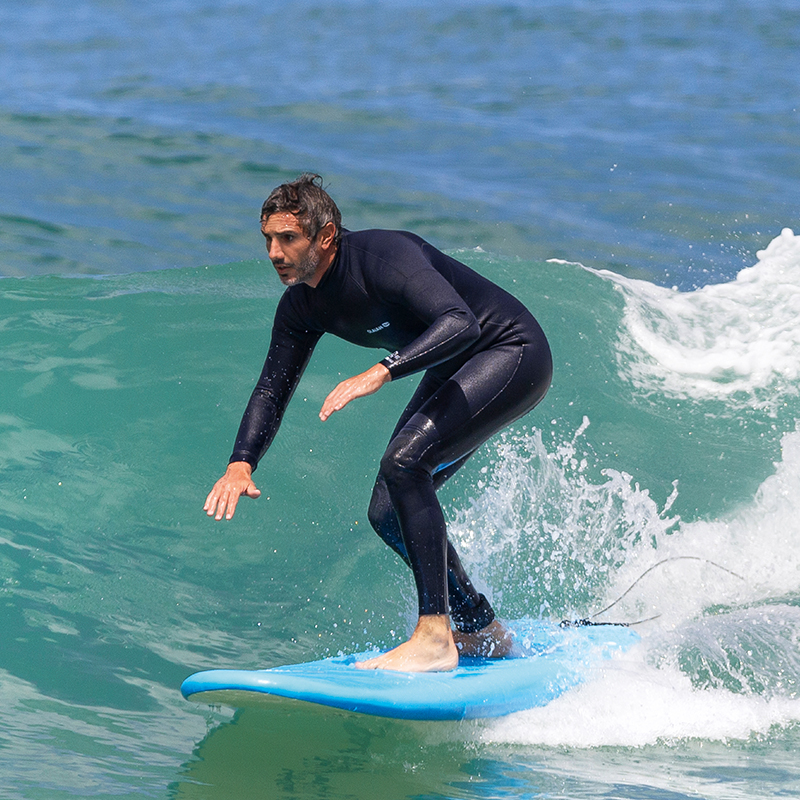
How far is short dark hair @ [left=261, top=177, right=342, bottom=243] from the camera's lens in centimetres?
375

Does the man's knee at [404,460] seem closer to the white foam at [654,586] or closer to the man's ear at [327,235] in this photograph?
the man's ear at [327,235]

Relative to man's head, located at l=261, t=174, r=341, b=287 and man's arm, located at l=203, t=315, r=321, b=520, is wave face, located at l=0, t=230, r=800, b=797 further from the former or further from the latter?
man's head, located at l=261, t=174, r=341, b=287

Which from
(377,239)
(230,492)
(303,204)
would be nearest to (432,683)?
(230,492)

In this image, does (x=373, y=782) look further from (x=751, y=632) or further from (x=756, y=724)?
(x=751, y=632)

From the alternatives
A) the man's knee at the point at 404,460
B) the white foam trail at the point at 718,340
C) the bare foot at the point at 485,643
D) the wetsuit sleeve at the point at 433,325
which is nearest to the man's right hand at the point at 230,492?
the man's knee at the point at 404,460

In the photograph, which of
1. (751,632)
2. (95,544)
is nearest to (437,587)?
(751,632)

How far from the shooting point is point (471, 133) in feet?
48.0

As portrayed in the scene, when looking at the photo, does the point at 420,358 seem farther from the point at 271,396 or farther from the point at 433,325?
the point at 271,396

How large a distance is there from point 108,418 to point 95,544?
1.35m

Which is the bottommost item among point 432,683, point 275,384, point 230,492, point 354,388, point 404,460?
point 432,683

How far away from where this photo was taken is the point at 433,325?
145 inches

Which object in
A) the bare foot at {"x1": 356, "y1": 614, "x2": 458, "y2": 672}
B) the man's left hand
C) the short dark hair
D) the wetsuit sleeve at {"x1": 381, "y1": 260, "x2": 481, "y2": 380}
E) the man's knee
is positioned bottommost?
the bare foot at {"x1": 356, "y1": 614, "x2": 458, "y2": 672}

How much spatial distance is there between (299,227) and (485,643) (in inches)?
80.3

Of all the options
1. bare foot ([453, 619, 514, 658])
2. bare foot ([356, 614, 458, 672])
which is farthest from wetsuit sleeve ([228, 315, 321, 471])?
bare foot ([453, 619, 514, 658])
